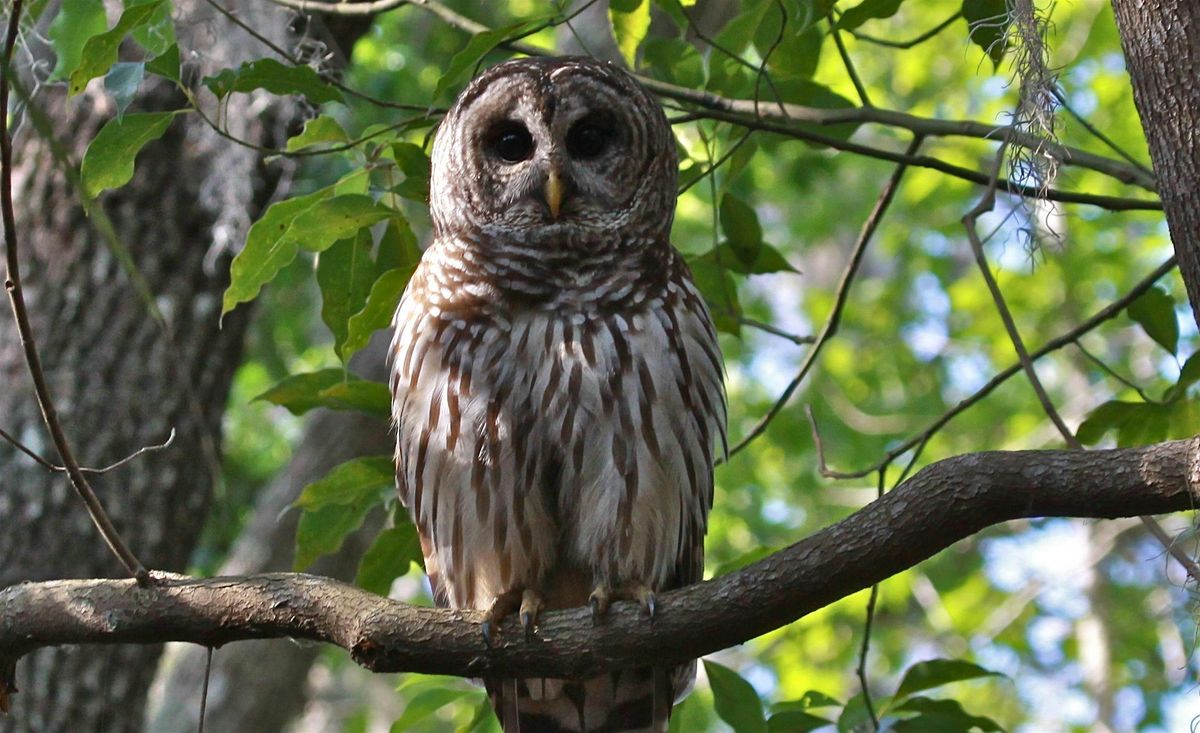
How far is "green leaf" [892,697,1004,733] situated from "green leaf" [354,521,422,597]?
3.89 feet

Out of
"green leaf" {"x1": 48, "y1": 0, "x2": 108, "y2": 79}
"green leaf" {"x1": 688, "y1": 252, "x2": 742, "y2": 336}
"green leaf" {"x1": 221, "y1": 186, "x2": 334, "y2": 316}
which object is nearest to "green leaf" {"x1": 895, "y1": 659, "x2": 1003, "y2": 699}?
"green leaf" {"x1": 688, "y1": 252, "x2": 742, "y2": 336}

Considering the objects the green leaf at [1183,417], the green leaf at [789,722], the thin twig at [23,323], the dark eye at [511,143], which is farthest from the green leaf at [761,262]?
the thin twig at [23,323]

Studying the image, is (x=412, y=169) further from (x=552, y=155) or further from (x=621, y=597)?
(x=621, y=597)

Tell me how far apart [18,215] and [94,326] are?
1.59 feet

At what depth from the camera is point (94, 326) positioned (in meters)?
4.70

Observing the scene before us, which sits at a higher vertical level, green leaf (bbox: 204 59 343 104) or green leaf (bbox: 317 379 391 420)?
green leaf (bbox: 204 59 343 104)

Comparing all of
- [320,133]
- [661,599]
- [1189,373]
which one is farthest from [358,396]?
[1189,373]

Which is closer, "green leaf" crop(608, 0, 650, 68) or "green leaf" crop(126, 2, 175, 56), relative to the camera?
"green leaf" crop(126, 2, 175, 56)

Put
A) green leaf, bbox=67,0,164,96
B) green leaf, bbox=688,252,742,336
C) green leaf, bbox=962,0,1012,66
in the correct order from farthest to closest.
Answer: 1. green leaf, bbox=688,252,742,336
2. green leaf, bbox=962,0,1012,66
3. green leaf, bbox=67,0,164,96

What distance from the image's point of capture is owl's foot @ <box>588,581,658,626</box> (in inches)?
96.3

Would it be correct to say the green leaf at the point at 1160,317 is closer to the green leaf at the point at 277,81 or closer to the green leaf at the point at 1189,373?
the green leaf at the point at 1189,373

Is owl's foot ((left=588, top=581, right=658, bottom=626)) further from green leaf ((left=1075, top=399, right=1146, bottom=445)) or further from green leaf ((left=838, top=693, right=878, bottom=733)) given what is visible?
green leaf ((left=1075, top=399, right=1146, bottom=445))

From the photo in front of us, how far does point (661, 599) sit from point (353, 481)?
3.46ft

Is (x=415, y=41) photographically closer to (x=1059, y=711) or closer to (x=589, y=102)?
(x=589, y=102)
